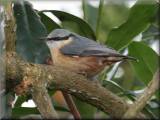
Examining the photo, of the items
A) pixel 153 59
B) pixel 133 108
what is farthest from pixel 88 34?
pixel 133 108

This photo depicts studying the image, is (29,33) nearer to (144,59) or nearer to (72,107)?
(72,107)

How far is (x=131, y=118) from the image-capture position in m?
1.58

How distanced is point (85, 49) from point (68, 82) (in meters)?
0.51

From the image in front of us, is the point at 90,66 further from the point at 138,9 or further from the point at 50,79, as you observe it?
the point at 50,79

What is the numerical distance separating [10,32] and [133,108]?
24.3 inches

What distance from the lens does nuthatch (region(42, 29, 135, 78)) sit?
2.39m

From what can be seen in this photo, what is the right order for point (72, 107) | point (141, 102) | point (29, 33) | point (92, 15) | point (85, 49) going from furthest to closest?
point (92, 15), point (85, 49), point (29, 33), point (72, 107), point (141, 102)

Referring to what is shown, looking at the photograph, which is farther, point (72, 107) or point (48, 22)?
point (48, 22)

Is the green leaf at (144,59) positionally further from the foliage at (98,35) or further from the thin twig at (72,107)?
the thin twig at (72,107)

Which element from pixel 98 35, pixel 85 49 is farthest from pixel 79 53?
pixel 98 35

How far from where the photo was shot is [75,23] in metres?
2.58

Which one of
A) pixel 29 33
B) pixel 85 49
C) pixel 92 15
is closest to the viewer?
pixel 29 33

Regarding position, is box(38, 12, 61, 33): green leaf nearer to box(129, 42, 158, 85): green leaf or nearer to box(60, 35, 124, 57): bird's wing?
box(60, 35, 124, 57): bird's wing

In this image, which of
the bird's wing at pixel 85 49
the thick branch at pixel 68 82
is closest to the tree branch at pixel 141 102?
the thick branch at pixel 68 82
